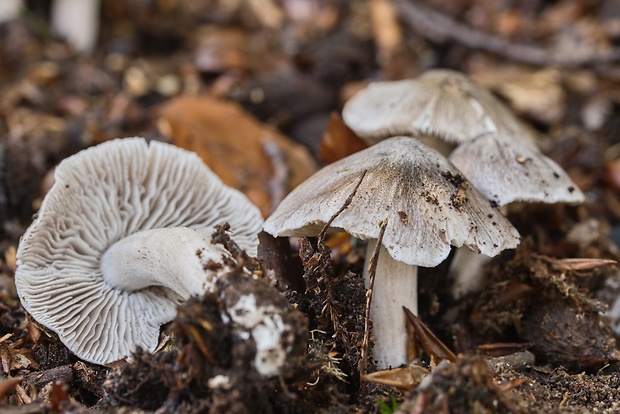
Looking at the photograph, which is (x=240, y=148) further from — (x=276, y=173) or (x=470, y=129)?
(x=470, y=129)

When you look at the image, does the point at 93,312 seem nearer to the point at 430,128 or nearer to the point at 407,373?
the point at 407,373

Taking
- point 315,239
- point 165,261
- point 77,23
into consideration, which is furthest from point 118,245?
point 77,23

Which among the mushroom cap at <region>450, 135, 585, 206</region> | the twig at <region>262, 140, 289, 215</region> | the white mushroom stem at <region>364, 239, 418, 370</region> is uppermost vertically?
the twig at <region>262, 140, 289, 215</region>

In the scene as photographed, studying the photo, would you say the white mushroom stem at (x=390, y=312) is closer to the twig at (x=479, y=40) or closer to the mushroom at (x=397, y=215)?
the mushroom at (x=397, y=215)

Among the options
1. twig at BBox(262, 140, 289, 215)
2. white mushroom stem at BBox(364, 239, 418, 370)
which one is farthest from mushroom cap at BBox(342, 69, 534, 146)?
white mushroom stem at BBox(364, 239, 418, 370)

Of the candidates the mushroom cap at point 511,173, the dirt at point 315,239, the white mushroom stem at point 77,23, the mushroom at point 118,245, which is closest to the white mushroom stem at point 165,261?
the mushroom at point 118,245

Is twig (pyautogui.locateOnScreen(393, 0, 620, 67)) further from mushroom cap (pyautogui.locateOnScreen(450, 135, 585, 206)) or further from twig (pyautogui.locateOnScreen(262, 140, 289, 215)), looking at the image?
mushroom cap (pyautogui.locateOnScreen(450, 135, 585, 206))
